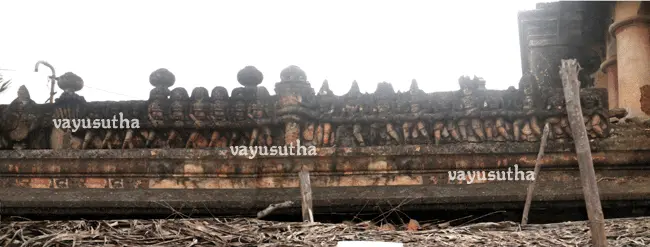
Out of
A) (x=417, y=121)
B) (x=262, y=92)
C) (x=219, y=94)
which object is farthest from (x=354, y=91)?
(x=219, y=94)

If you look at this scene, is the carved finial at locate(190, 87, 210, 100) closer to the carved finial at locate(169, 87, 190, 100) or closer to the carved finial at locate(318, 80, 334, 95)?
the carved finial at locate(169, 87, 190, 100)

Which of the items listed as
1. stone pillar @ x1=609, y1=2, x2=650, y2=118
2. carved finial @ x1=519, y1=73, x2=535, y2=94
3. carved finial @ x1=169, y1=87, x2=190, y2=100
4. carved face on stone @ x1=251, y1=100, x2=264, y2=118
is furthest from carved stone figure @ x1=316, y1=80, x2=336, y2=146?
stone pillar @ x1=609, y1=2, x2=650, y2=118

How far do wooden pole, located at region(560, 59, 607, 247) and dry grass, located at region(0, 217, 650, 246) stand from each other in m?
0.41

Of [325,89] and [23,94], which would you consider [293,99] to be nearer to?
[325,89]

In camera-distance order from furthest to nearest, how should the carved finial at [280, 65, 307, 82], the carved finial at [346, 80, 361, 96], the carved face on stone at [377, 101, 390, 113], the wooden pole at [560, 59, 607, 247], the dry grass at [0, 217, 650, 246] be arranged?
the carved finial at [280, 65, 307, 82] < the carved finial at [346, 80, 361, 96] < the carved face on stone at [377, 101, 390, 113] < the dry grass at [0, 217, 650, 246] < the wooden pole at [560, 59, 607, 247]

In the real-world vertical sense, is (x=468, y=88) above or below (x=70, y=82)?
below

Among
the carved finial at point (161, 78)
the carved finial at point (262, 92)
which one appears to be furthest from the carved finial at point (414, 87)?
the carved finial at point (161, 78)

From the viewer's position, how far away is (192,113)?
657 centimetres

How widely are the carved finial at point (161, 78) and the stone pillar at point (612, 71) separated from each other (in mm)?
7508

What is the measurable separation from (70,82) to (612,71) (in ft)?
28.9

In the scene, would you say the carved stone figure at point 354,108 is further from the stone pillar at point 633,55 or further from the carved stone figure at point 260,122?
the stone pillar at point 633,55

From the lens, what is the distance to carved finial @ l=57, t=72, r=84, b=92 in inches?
274

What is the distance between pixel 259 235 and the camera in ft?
13.9

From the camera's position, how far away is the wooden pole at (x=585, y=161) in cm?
376
